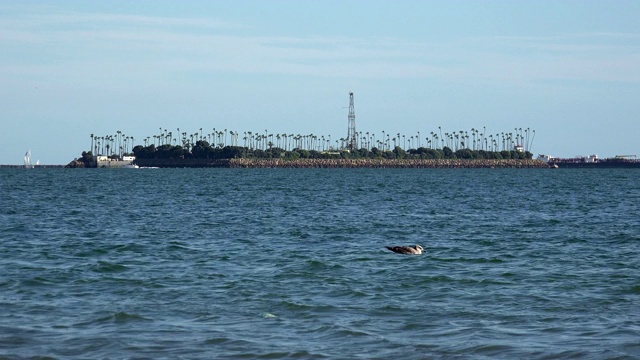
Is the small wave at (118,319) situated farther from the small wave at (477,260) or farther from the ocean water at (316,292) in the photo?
the small wave at (477,260)

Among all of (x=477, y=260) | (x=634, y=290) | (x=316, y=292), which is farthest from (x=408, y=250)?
(x=634, y=290)

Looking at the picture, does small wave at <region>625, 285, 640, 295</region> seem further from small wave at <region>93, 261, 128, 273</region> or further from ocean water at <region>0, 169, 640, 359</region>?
small wave at <region>93, 261, 128, 273</region>

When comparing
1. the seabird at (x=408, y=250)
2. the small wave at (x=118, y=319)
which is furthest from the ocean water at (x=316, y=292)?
the seabird at (x=408, y=250)

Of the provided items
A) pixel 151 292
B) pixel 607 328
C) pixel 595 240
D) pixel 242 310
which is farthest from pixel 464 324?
pixel 595 240

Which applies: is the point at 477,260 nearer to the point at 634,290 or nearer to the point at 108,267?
the point at 634,290

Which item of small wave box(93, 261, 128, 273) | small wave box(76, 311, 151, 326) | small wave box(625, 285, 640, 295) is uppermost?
small wave box(93, 261, 128, 273)

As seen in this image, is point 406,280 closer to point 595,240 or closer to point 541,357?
point 541,357

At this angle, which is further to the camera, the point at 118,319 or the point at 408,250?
the point at 408,250

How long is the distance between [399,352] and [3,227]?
100 ft

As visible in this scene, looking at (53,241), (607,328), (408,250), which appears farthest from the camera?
(53,241)

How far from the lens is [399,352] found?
16.8 metres

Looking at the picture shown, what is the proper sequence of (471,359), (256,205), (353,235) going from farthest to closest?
1. (256,205)
2. (353,235)
3. (471,359)

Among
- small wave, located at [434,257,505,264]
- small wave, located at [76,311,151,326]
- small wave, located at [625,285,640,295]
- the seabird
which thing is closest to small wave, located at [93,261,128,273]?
small wave, located at [76,311,151,326]

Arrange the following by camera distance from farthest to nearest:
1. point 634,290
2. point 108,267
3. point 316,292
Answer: point 108,267
point 634,290
point 316,292
